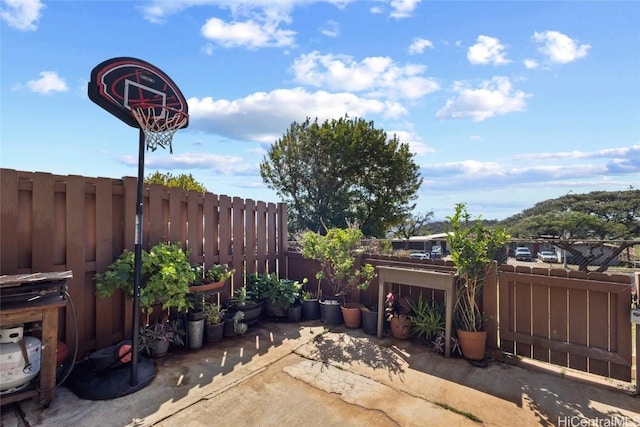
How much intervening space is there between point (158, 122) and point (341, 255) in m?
2.78

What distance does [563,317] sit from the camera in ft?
10.1

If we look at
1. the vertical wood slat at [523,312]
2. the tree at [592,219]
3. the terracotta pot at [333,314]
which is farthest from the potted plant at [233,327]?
the tree at [592,219]

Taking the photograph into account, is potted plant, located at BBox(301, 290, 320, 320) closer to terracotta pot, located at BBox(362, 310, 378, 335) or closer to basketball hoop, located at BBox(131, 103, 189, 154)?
terracotta pot, located at BBox(362, 310, 378, 335)

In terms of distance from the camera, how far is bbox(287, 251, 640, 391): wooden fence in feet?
9.20

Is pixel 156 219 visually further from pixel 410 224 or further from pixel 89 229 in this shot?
→ pixel 410 224

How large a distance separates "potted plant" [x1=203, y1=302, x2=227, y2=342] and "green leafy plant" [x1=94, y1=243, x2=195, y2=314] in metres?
0.44

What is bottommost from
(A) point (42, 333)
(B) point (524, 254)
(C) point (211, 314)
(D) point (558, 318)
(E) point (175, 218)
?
(B) point (524, 254)

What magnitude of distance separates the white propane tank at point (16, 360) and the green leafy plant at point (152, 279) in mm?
819

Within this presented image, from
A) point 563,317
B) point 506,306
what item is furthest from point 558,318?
point 506,306

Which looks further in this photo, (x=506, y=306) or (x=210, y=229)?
(x=210, y=229)

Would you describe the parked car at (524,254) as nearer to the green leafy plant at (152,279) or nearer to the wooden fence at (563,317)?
the wooden fence at (563,317)

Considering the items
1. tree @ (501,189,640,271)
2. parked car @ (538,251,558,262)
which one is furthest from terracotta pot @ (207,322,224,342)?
parked car @ (538,251,558,262)

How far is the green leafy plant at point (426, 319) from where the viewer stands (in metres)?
3.63

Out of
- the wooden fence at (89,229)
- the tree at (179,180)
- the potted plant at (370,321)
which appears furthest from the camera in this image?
the tree at (179,180)
